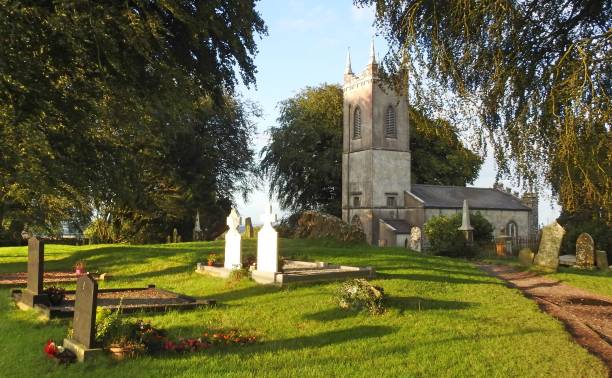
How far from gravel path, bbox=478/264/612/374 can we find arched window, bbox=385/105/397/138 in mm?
26980

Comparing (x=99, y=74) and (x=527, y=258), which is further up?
(x=99, y=74)

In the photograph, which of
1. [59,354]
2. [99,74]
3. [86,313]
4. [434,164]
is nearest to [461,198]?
[434,164]

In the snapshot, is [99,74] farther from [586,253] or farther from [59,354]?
[586,253]

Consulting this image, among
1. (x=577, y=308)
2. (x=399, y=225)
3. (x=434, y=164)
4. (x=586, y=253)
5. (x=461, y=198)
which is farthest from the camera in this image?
(x=434, y=164)

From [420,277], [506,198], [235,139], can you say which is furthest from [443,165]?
[420,277]

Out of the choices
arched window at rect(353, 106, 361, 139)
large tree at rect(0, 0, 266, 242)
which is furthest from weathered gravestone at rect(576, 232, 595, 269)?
arched window at rect(353, 106, 361, 139)

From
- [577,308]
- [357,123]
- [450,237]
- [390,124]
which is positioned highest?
[357,123]

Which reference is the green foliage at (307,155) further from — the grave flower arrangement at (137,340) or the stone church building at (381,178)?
the grave flower arrangement at (137,340)

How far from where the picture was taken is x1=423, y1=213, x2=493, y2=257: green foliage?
28312 mm

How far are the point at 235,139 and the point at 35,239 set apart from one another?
1139 inches

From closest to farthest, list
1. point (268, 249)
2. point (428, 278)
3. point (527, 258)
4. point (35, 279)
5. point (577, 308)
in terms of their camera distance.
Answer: point (35, 279) < point (577, 308) < point (268, 249) < point (428, 278) < point (527, 258)

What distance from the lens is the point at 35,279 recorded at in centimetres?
1066

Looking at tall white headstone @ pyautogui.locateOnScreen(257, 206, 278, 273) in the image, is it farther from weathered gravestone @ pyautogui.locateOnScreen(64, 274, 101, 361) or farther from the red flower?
the red flower

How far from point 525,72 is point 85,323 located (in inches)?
307
